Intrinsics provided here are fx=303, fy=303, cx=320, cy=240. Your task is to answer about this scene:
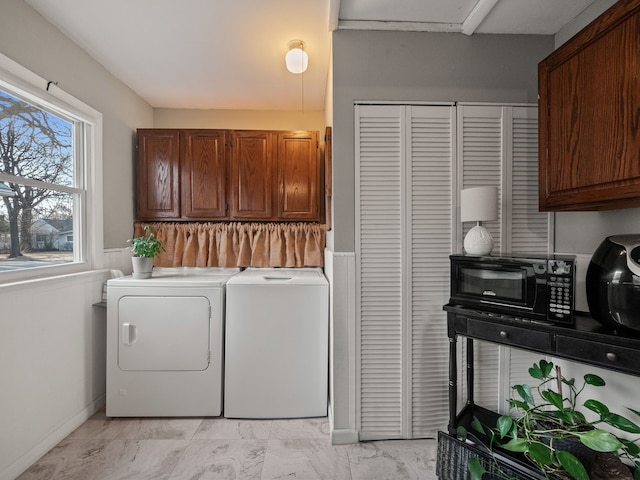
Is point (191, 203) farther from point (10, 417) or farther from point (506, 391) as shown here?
point (506, 391)

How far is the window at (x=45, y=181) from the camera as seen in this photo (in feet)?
5.50

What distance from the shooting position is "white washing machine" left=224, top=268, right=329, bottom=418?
2.07 m

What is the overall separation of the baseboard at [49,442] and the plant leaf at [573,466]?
101 inches

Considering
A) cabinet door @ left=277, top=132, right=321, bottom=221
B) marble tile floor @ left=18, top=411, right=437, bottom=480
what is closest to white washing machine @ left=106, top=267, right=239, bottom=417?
marble tile floor @ left=18, top=411, right=437, bottom=480

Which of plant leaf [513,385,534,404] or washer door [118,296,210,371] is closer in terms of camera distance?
plant leaf [513,385,534,404]

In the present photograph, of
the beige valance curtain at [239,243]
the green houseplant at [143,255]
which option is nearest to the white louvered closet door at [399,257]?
the beige valance curtain at [239,243]

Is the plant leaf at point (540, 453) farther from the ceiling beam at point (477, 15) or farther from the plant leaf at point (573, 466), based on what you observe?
the ceiling beam at point (477, 15)

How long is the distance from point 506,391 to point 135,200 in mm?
3159

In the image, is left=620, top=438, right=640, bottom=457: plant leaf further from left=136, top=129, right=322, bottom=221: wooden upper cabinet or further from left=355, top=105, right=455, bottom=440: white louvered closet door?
left=136, top=129, right=322, bottom=221: wooden upper cabinet

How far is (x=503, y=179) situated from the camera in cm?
187

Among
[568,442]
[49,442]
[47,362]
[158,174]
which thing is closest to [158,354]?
[47,362]

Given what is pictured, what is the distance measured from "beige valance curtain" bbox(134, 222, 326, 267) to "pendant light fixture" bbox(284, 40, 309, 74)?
3.98ft

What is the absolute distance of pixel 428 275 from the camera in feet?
6.12

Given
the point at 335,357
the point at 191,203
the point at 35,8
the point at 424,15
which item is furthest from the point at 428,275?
the point at 35,8
